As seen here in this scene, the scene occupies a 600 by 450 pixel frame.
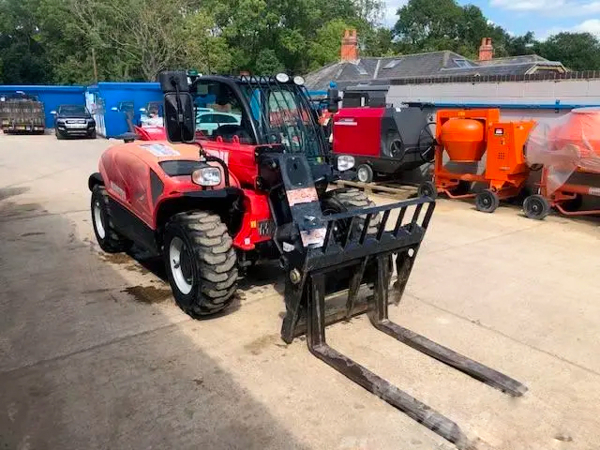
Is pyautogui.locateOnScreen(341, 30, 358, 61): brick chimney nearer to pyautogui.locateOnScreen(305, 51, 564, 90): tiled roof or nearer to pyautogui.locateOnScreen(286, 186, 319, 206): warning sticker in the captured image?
pyautogui.locateOnScreen(305, 51, 564, 90): tiled roof

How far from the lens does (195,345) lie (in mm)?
4008

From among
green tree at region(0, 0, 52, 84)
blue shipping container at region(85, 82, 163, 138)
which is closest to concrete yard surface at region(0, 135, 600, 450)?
blue shipping container at region(85, 82, 163, 138)

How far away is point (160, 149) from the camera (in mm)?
5094

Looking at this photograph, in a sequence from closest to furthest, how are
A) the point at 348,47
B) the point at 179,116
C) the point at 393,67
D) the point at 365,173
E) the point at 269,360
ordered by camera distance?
1. the point at 269,360
2. the point at 179,116
3. the point at 365,173
4. the point at 393,67
5. the point at 348,47

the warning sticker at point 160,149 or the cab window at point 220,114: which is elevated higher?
the cab window at point 220,114

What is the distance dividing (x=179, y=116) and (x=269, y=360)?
6.66ft

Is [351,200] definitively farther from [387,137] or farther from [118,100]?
[118,100]

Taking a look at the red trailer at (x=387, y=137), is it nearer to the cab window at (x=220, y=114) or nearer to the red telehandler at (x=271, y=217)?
the red telehandler at (x=271, y=217)

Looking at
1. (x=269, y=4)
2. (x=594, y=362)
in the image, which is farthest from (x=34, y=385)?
(x=269, y=4)

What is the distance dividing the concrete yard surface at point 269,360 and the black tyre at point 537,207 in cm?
175

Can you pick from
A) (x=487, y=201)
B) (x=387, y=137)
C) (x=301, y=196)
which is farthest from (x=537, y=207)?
(x=301, y=196)

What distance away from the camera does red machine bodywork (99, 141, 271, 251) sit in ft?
14.4

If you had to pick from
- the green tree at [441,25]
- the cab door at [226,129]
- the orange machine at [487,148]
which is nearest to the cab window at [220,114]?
the cab door at [226,129]

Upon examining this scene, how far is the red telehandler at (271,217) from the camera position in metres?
3.77
